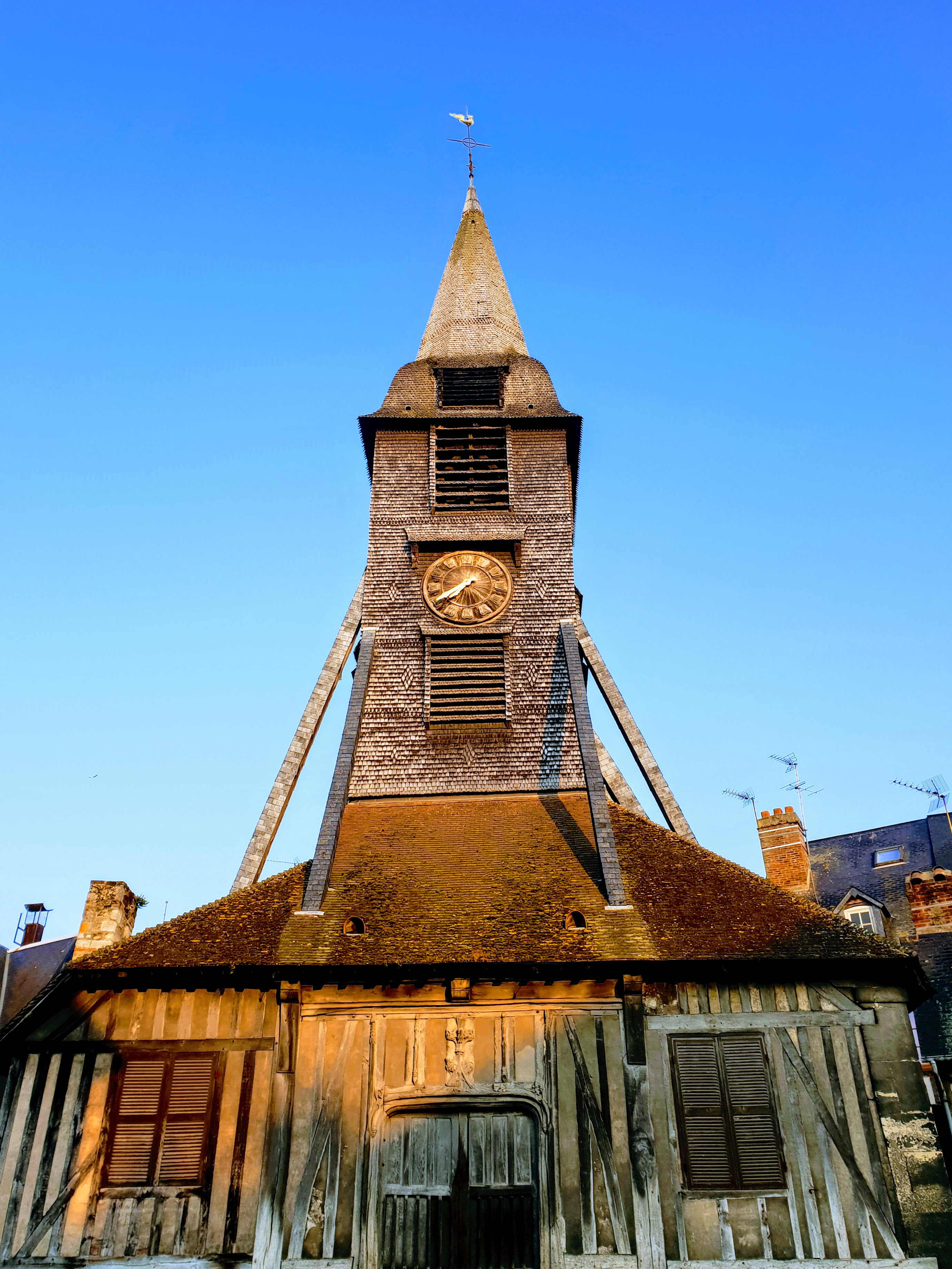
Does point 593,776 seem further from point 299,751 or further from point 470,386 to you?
point 470,386

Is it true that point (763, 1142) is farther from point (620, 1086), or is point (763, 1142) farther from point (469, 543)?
point (469, 543)

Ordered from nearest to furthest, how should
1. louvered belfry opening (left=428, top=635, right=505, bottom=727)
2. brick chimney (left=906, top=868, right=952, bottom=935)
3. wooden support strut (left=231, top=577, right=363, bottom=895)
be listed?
wooden support strut (left=231, top=577, right=363, bottom=895) → louvered belfry opening (left=428, top=635, right=505, bottom=727) → brick chimney (left=906, top=868, right=952, bottom=935)

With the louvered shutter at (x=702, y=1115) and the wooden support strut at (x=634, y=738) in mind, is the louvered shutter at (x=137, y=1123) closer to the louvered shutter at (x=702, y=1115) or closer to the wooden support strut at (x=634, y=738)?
the louvered shutter at (x=702, y=1115)

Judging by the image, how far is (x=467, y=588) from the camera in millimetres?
14398

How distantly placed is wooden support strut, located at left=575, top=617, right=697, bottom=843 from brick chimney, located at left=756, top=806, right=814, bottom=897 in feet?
21.7

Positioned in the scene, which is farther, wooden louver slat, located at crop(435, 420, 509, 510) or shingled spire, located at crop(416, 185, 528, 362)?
shingled spire, located at crop(416, 185, 528, 362)

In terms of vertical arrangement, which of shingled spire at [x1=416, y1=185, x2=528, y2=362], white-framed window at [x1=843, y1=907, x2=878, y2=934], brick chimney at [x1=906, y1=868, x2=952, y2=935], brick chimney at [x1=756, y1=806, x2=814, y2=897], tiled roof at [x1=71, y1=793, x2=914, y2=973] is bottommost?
tiled roof at [x1=71, y1=793, x2=914, y2=973]

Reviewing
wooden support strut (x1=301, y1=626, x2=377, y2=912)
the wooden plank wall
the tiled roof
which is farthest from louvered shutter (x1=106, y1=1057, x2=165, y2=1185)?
wooden support strut (x1=301, y1=626, x2=377, y2=912)

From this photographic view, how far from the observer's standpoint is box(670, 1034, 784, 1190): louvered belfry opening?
856cm

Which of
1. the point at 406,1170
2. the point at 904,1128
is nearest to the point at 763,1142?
the point at 904,1128

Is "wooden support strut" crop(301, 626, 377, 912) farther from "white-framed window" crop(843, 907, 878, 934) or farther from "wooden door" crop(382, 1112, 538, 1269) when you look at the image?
"white-framed window" crop(843, 907, 878, 934)

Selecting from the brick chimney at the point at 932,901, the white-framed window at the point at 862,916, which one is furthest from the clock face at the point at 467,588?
the white-framed window at the point at 862,916

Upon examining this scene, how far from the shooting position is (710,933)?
9.48m

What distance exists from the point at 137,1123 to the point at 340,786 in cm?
394
